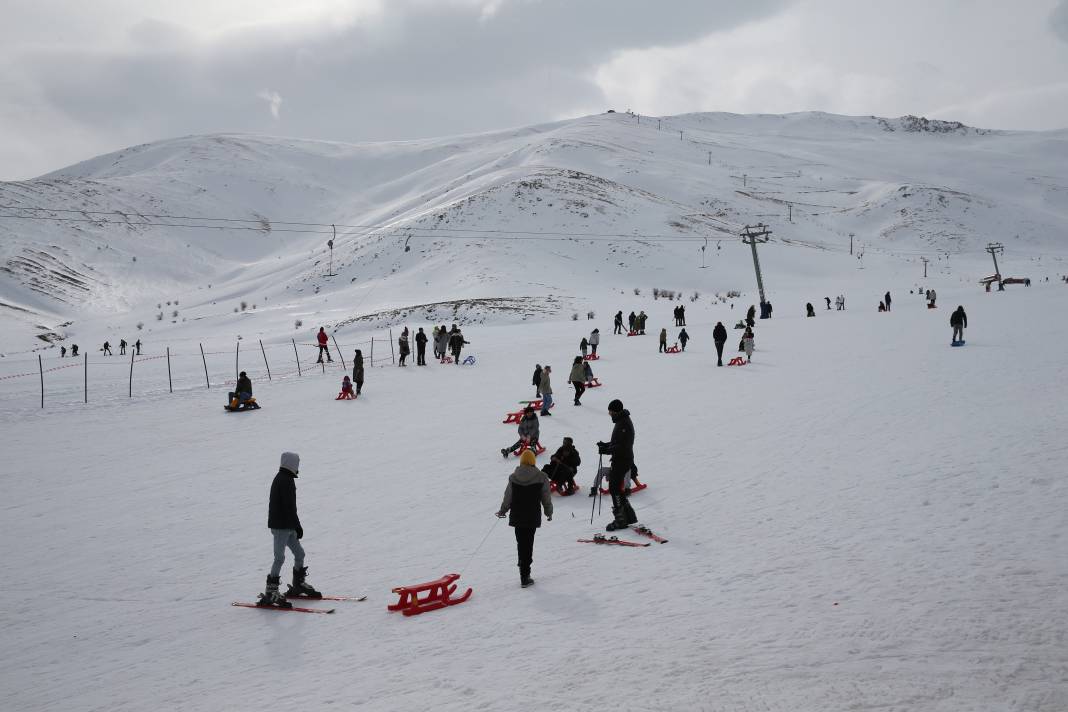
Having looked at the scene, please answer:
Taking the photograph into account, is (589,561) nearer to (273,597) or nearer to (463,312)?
(273,597)

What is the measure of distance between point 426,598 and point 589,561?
7.44 feet

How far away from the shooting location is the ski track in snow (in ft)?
20.2

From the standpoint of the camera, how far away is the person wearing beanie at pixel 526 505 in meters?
8.46

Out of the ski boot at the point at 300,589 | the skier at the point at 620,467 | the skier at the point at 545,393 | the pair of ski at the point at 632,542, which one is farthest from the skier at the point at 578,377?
the ski boot at the point at 300,589

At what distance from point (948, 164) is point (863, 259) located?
110 metres

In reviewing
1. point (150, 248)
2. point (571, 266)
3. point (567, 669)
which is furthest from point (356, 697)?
point (150, 248)

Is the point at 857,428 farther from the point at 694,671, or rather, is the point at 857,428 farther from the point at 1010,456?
the point at 694,671

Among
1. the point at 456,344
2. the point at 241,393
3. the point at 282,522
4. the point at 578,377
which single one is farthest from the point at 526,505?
the point at 456,344

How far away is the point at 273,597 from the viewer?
859 cm

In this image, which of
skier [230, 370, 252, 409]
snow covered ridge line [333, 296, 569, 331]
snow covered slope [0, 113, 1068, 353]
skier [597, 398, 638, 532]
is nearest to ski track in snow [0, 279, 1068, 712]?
skier [597, 398, 638, 532]

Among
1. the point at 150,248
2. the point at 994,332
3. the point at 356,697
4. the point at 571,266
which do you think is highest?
the point at 150,248

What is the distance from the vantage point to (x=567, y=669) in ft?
20.8

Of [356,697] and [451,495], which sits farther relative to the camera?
[451,495]

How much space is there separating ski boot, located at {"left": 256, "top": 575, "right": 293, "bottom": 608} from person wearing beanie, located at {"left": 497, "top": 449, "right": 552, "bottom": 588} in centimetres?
288
